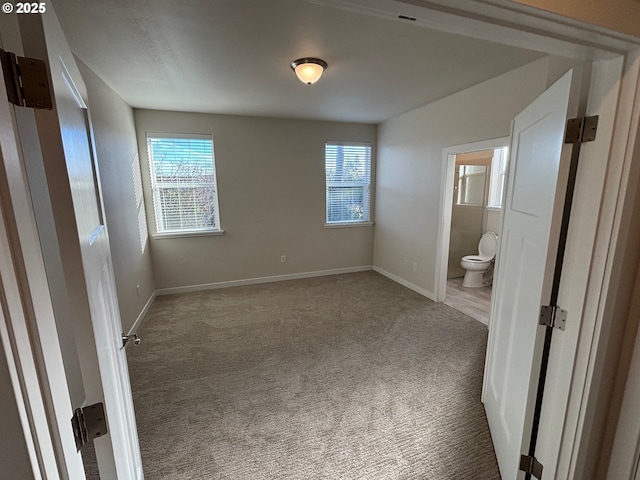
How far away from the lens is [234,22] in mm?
1766

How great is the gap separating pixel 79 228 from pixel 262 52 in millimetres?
2015

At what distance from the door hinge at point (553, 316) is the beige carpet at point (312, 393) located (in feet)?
3.21

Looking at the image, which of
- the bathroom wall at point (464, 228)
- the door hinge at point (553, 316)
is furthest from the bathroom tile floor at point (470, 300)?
the door hinge at point (553, 316)

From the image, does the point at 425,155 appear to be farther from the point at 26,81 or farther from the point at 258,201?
the point at 26,81

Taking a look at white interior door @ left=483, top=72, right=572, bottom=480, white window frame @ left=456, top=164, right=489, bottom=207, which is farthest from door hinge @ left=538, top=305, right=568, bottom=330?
white window frame @ left=456, top=164, right=489, bottom=207

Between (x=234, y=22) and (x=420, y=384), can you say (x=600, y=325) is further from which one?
(x=234, y=22)

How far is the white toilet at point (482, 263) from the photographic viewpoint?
4.25m

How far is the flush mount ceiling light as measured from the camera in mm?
2246

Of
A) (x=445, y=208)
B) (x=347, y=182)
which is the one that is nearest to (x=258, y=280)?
(x=347, y=182)

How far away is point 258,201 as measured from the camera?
14.5 ft

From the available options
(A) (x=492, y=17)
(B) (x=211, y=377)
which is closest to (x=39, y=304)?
(A) (x=492, y=17)

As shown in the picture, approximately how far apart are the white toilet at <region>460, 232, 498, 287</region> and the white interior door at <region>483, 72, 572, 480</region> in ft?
8.89

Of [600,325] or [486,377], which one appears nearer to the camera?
[600,325]

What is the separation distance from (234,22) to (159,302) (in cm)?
346
